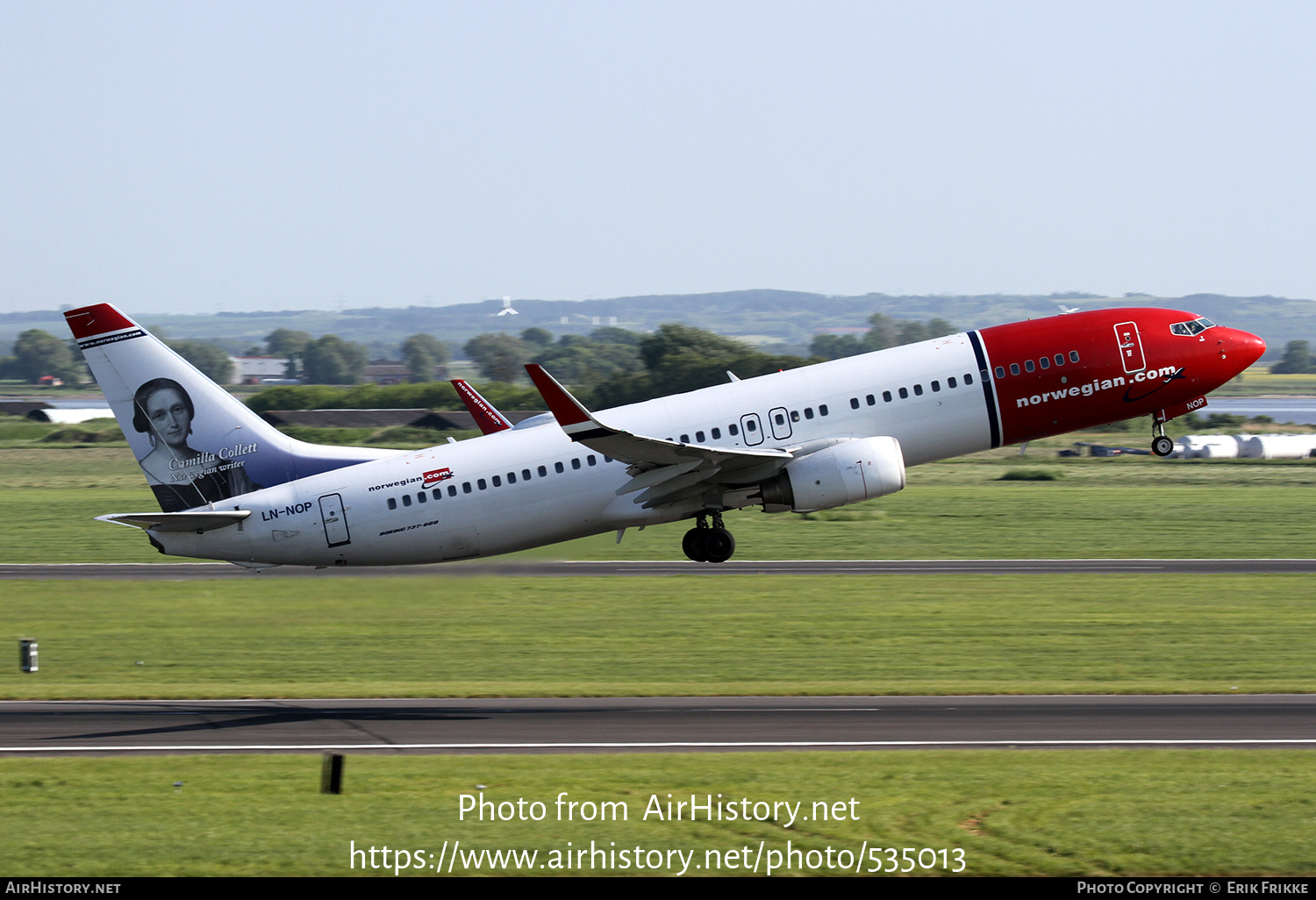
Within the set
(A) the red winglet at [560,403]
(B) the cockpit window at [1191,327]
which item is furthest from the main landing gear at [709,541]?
(B) the cockpit window at [1191,327]

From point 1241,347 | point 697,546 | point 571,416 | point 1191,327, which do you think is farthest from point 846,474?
point 1241,347

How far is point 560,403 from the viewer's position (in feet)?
106

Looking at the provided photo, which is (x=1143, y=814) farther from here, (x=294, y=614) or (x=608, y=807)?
(x=294, y=614)

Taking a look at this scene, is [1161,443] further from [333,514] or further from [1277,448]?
[1277,448]

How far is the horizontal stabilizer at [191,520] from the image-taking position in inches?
1378

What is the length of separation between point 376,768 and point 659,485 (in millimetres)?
11913

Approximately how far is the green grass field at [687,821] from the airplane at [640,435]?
9.27 m

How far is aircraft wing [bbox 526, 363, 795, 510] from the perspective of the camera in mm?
32781

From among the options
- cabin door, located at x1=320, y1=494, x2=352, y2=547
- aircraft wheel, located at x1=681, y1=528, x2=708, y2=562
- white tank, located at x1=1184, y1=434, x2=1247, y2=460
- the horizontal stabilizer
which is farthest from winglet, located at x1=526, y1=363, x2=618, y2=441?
white tank, located at x1=1184, y1=434, x2=1247, y2=460

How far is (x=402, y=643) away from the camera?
148ft

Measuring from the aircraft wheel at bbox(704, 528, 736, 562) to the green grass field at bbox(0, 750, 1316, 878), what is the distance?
9.92 metres

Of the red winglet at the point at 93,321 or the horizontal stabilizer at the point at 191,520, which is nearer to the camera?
the horizontal stabilizer at the point at 191,520

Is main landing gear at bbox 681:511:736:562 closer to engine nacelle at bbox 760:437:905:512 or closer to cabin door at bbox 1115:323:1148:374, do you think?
engine nacelle at bbox 760:437:905:512

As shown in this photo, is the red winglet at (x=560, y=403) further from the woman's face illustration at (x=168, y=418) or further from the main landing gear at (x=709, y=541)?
the woman's face illustration at (x=168, y=418)
